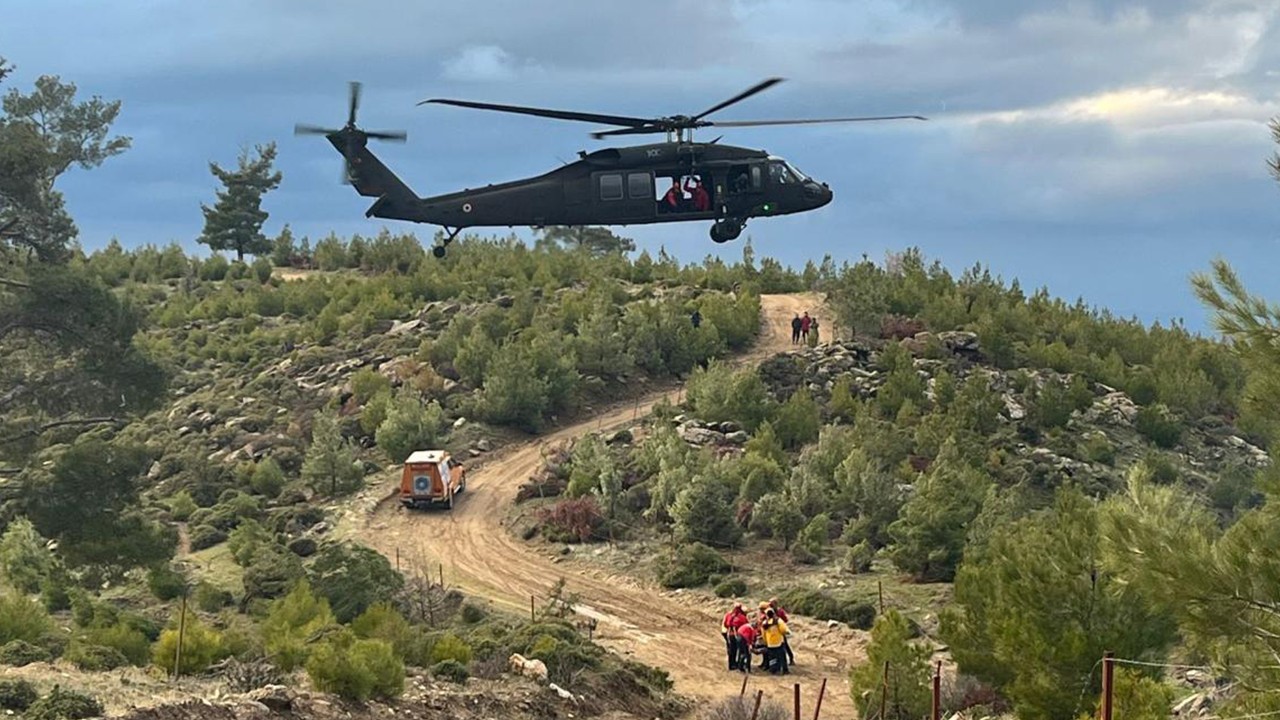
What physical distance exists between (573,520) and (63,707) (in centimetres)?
2222

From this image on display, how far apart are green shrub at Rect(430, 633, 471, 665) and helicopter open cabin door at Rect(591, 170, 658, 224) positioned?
1292 cm

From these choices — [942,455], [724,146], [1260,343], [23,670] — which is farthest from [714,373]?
[1260,343]

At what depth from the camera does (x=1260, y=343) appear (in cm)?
1234

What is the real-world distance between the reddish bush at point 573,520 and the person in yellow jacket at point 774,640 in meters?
12.3

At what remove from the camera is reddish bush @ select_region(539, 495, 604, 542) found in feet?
124

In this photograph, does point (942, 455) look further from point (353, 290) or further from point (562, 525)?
point (353, 290)

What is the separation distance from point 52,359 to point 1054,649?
22.7 metres

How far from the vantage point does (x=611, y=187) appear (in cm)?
3319

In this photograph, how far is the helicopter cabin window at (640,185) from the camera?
3306 cm

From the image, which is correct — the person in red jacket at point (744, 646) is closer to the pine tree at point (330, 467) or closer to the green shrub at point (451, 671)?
the green shrub at point (451, 671)

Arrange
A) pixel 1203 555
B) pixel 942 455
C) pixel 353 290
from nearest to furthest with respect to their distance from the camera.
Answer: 1. pixel 1203 555
2. pixel 942 455
3. pixel 353 290

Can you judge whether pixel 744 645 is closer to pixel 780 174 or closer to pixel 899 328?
pixel 780 174

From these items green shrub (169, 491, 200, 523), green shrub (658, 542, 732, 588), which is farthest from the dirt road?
green shrub (169, 491, 200, 523)

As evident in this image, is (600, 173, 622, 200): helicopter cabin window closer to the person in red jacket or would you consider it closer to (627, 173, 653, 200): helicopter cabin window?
(627, 173, 653, 200): helicopter cabin window
